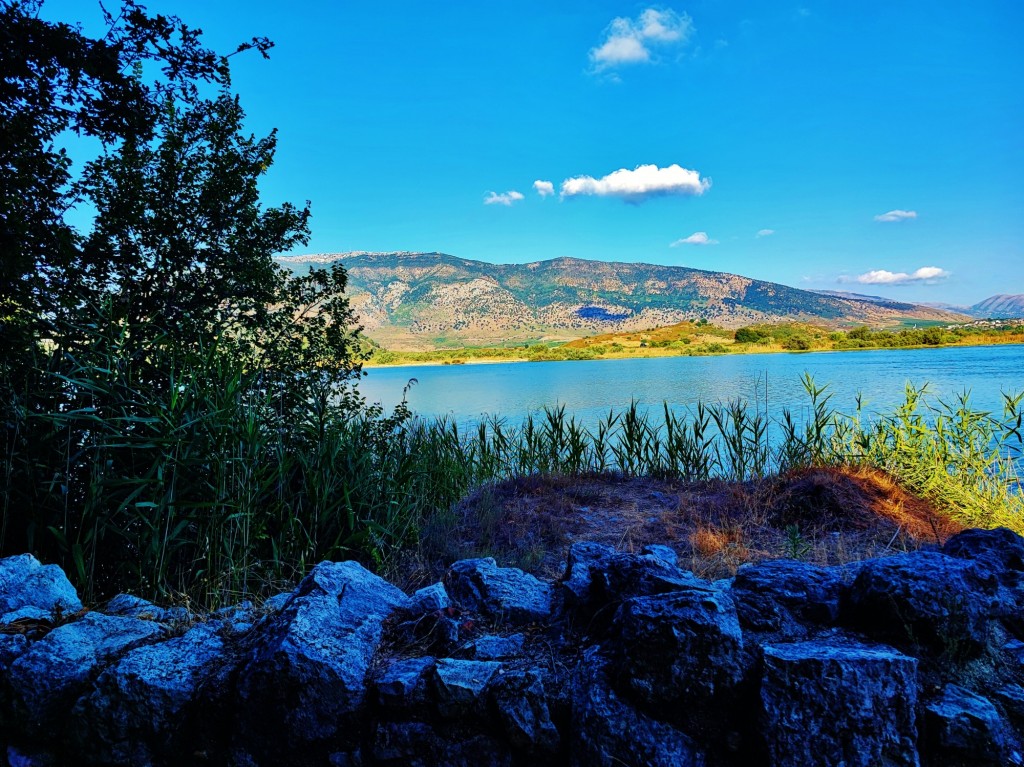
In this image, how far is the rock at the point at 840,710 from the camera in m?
1.37

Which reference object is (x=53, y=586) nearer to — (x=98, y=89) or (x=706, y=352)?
(x=98, y=89)

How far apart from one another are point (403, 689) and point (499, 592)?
2.29ft

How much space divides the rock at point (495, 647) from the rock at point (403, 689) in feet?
0.66

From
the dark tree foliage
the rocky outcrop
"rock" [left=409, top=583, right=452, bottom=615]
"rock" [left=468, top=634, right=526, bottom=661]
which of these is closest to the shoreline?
the dark tree foliage

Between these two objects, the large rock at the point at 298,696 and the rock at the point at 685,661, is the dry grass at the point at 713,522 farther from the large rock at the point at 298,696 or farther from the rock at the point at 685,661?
the rock at the point at 685,661

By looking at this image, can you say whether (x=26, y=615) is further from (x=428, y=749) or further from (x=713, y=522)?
(x=713, y=522)

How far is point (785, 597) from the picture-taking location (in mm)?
1918

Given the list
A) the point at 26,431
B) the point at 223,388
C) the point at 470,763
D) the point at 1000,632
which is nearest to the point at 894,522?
the point at 1000,632

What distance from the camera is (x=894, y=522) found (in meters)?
5.29

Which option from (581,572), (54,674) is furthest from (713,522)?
(54,674)

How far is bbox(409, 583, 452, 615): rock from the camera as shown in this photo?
2.12 m

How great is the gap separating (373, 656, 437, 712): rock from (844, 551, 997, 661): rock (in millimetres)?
1447

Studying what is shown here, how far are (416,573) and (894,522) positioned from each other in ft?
15.5

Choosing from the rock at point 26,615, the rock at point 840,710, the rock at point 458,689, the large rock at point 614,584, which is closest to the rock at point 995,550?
the rock at point 840,710
